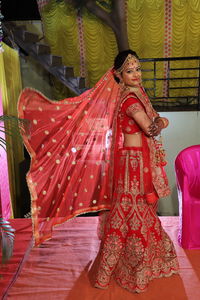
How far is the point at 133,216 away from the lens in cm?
179

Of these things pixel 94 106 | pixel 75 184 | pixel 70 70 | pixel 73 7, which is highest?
pixel 73 7

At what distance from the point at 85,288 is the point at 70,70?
448 cm

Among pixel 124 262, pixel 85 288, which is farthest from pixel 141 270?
pixel 85 288

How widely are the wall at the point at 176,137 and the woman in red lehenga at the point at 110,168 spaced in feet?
6.20

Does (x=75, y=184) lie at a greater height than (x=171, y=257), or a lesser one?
greater

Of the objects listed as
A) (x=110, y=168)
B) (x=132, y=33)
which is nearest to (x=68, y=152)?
(x=110, y=168)

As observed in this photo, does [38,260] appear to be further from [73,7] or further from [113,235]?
[73,7]

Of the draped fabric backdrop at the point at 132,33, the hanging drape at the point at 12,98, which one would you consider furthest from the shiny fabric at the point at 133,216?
the draped fabric backdrop at the point at 132,33

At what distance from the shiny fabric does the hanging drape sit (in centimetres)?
190

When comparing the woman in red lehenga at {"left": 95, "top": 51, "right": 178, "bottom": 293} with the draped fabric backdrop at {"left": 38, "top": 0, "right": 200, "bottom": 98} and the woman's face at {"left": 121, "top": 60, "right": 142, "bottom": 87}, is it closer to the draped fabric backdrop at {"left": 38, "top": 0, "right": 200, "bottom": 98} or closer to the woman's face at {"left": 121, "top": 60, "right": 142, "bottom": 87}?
the woman's face at {"left": 121, "top": 60, "right": 142, "bottom": 87}

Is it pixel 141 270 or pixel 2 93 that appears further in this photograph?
pixel 2 93

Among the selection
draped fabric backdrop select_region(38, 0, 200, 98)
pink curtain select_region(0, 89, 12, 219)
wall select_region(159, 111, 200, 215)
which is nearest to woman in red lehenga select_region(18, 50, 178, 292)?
pink curtain select_region(0, 89, 12, 219)

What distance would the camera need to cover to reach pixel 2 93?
3.20 meters

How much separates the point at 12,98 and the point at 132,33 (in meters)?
3.87
